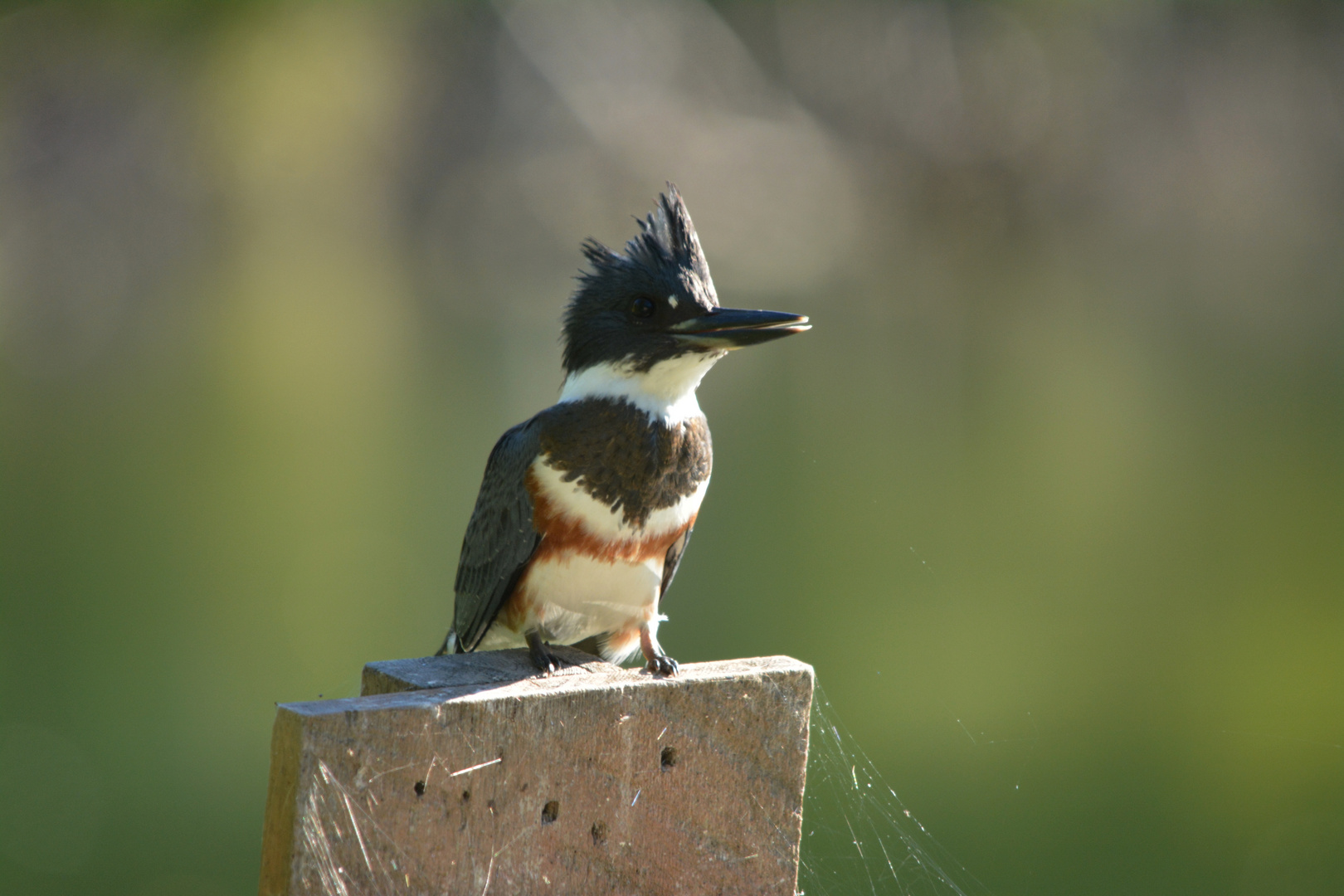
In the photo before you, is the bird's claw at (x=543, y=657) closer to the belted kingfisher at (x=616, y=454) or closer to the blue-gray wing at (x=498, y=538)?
the belted kingfisher at (x=616, y=454)

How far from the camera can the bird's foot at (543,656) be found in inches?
81.7

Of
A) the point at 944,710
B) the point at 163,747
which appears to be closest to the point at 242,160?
the point at 163,747

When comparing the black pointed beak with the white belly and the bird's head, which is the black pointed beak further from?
the white belly

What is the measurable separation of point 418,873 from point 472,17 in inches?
459

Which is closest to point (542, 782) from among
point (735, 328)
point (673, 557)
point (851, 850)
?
point (735, 328)

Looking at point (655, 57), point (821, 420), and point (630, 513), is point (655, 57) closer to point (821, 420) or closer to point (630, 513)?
point (821, 420)

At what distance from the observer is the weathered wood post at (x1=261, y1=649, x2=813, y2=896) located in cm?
151

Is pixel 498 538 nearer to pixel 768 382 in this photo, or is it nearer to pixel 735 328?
pixel 735 328

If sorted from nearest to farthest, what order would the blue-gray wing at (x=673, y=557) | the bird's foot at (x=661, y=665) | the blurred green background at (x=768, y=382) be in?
the bird's foot at (x=661, y=665) → the blue-gray wing at (x=673, y=557) → the blurred green background at (x=768, y=382)

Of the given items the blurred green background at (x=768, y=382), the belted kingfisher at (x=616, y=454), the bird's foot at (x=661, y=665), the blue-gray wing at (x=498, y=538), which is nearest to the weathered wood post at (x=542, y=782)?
the bird's foot at (x=661, y=665)

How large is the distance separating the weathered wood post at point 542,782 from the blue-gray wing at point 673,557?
591 millimetres

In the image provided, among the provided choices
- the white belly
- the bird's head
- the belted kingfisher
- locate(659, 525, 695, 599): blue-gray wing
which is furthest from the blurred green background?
the bird's head

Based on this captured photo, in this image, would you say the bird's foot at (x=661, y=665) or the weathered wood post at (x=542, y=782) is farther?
the bird's foot at (x=661, y=665)

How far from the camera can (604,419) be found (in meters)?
2.34
